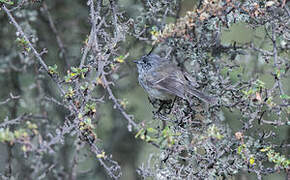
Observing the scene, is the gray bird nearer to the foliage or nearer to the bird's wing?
the bird's wing

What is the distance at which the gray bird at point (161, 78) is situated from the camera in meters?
4.70

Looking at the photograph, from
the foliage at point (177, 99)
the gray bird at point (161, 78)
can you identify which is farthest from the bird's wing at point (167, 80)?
Answer: the foliage at point (177, 99)

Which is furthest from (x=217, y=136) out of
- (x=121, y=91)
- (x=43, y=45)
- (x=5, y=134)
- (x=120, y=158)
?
(x=120, y=158)

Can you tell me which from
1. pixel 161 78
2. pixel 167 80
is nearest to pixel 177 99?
pixel 167 80

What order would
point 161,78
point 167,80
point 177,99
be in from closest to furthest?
point 177,99
point 167,80
point 161,78

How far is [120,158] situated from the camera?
729cm

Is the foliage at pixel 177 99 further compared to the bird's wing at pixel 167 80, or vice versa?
the bird's wing at pixel 167 80

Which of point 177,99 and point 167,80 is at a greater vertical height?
point 167,80

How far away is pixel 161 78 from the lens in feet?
17.1

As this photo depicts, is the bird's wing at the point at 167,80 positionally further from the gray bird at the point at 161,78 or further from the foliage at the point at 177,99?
the foliage at the point at 177,99

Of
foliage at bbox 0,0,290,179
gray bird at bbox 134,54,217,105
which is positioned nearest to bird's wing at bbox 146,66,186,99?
gray bird at bbox 134,54,217,105

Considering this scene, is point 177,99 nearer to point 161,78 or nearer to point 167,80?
point 167,80

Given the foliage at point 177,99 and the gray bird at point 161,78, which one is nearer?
the foliage at point 177,99

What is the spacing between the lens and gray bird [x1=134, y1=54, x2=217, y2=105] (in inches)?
185
